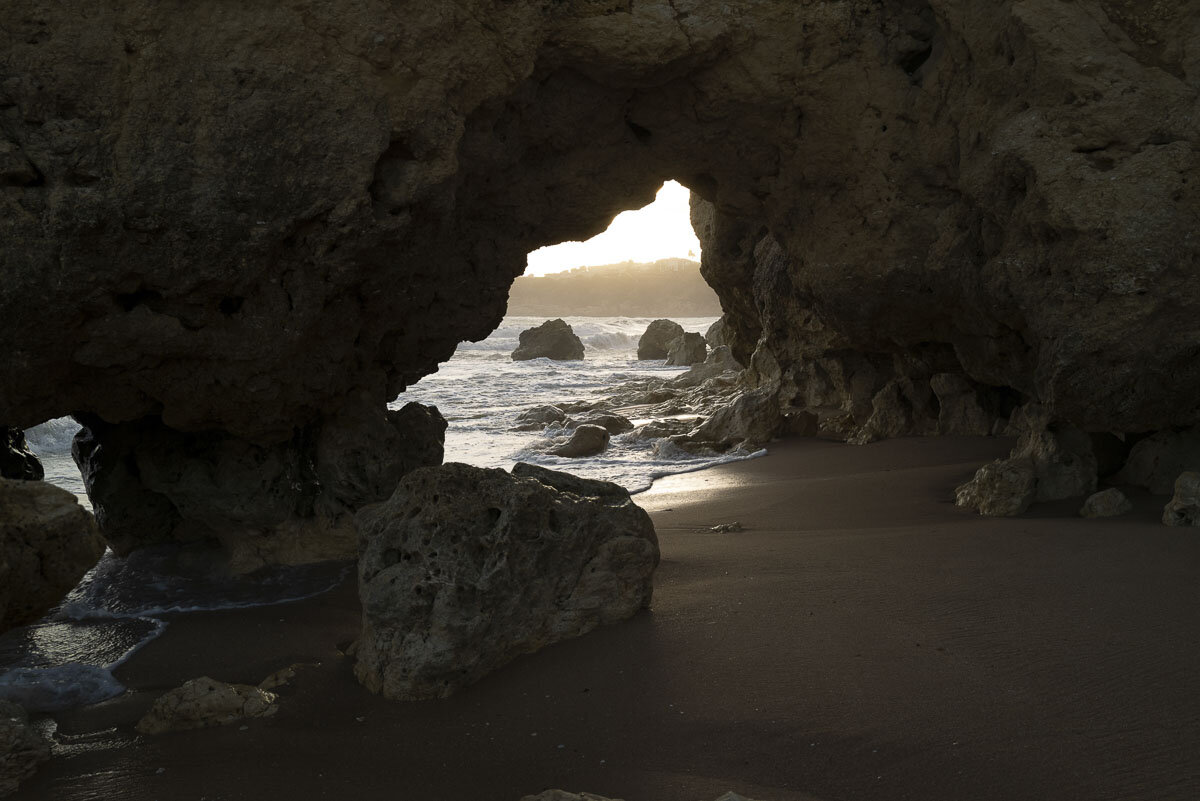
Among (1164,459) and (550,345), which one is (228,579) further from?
(550,345)

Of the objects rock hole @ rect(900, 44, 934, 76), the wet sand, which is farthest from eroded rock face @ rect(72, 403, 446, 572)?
rock hole @ rect(900, 44, 934, 76)

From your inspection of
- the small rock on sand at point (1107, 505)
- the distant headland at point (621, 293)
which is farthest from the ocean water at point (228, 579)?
the distant headland at point (621, 293)

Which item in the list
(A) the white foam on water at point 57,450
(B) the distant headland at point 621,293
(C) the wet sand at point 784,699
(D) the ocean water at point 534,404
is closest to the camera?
(C) the wet sand at point 784,699

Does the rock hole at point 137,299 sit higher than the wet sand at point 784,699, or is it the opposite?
the rock hole at point 137,299

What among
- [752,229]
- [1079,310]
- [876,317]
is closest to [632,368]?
[752,229]

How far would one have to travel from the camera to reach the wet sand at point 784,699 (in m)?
2.92

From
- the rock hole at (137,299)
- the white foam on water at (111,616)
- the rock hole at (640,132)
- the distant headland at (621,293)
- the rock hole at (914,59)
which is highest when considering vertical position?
the distant headland at (621,293)

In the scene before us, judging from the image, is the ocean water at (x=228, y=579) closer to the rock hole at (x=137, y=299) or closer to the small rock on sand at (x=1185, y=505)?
the rock hole at (x=137, y=299)

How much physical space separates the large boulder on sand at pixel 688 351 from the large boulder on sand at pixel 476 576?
76.6ft

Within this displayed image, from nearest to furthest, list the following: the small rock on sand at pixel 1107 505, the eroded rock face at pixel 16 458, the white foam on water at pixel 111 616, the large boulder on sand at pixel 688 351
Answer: the white foam on water at pixel 111 616 < the small rock on sand at pixel 1107 505 < the eroded rock face at pixel 16 458 < the large boulder on sand at pixel 688 351

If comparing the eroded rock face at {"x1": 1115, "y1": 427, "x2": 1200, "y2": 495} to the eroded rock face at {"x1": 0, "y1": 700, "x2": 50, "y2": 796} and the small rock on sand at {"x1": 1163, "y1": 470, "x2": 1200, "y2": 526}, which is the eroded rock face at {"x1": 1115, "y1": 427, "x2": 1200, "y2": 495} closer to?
the small rock on sand at {"x1": 1163, "y1": 470, "x2": 1200, "y2": 526}

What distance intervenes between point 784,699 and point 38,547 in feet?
10.2

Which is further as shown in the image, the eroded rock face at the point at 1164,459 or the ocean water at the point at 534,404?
the ocean water at the point at 534,404

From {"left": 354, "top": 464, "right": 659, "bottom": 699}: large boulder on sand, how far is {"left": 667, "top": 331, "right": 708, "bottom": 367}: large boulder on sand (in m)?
23.3
